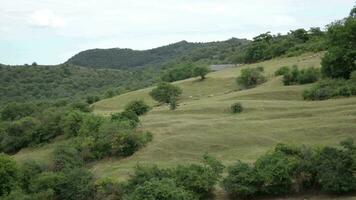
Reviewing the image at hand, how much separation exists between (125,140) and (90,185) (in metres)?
10.7

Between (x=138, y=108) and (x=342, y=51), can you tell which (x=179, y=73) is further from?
(x=342, y=51)

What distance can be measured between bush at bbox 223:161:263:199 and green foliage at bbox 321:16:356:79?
3079 centimetres

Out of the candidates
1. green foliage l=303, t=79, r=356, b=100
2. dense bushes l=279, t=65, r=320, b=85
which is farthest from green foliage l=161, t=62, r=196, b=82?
green foliage l=303, t=79, r=356, b=100

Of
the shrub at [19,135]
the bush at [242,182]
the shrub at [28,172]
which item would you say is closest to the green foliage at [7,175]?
the shrub at [28,172]

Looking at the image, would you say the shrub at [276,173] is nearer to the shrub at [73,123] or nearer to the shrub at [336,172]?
the shrub at [336,172]

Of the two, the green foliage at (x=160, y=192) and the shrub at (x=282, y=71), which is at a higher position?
the shrub at (x=282, y=71)

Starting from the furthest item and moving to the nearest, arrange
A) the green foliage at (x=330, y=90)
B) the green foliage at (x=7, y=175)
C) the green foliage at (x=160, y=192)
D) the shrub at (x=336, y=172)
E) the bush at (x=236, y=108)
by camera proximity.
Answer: the bush at (x=236, y=108), the green foliage at (x=330, y=90), the green foliage at (x=7, y=175), the shrub at (x=336, y=172), the green foliage at (x=160, y=192)

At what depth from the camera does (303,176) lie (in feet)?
109

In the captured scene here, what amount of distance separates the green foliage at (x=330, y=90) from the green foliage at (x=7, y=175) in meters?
30.9

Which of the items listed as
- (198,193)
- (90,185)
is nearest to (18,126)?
(90,185)

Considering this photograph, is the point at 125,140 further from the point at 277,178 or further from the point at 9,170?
the point at 277,178

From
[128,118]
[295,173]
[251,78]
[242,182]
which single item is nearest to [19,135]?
[128,118]

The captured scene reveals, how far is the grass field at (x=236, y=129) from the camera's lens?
41531 mm

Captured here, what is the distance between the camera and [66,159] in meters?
44.6
